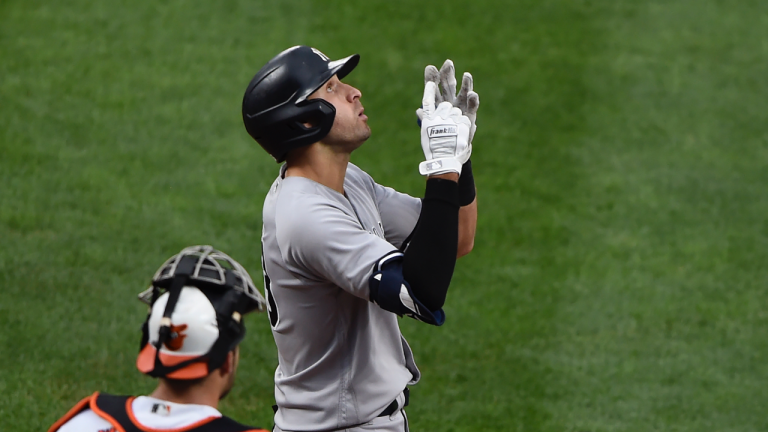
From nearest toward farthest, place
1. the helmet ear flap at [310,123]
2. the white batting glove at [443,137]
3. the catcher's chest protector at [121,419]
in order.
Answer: the catcher's chest protector at [121,419] → the white batting glove at [443,137] → the helmet ear flap at [310,123]

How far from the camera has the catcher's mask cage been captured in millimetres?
2896

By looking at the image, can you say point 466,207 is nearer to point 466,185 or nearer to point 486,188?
point 466,185

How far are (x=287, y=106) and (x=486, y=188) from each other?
4721mm

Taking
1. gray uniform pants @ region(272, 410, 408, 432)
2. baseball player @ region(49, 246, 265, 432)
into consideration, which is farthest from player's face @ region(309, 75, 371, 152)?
gray uniform pants @ region(272, 410, 408, 432)

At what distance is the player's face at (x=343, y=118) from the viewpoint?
3375 mm

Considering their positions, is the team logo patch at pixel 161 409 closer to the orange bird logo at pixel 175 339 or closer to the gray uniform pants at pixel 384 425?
the orange bird logo at pixel 175 339

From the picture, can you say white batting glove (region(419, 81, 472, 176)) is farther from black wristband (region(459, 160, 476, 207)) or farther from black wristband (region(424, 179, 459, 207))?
black wristband (region(459, 160, 476, 207))

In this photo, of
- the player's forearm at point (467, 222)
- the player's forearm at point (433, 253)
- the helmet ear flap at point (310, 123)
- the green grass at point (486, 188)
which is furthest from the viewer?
the green grass at point (486, 188)

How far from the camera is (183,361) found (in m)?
2.90

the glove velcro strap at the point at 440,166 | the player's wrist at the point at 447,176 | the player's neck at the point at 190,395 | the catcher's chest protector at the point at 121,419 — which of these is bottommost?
the catcher's chest protector at the point at 121,419

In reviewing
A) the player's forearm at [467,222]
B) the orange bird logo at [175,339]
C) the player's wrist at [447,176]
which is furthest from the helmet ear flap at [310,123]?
the orange bird logo at [175,339]

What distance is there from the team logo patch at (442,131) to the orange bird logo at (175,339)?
109 centimetres

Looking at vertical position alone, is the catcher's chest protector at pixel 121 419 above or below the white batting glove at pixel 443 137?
below

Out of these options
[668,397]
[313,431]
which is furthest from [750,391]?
[313,431]
